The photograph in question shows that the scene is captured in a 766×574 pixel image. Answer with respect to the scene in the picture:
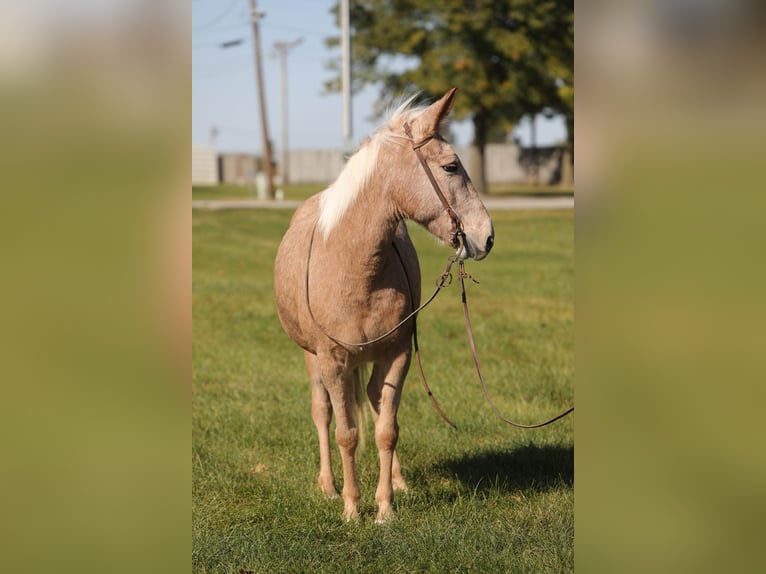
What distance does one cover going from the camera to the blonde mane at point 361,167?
466 centimetres

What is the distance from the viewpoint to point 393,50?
3844 centimetres

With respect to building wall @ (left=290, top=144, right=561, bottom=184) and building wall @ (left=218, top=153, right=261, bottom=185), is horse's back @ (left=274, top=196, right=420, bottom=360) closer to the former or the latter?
building wall @ (left=290, top=144, right=561, bottom=184)

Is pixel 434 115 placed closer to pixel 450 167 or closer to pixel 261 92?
pixel 450 167

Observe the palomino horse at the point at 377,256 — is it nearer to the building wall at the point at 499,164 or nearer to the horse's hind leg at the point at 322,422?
the horse's hind leg at the point at 322,422

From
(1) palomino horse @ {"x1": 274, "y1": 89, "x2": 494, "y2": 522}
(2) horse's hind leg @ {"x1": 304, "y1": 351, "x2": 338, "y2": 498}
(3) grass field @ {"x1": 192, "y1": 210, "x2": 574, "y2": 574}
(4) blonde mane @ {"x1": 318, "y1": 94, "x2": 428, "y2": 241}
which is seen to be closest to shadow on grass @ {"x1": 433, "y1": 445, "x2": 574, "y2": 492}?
(3) grass field @ {"x1": 192, "y1": 210, "x2": 574, "y2": 574}

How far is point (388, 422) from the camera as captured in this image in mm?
5219

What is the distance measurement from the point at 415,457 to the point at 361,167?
2571 mm

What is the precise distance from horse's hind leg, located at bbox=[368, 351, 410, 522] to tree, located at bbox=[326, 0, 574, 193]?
3155 centimetres
